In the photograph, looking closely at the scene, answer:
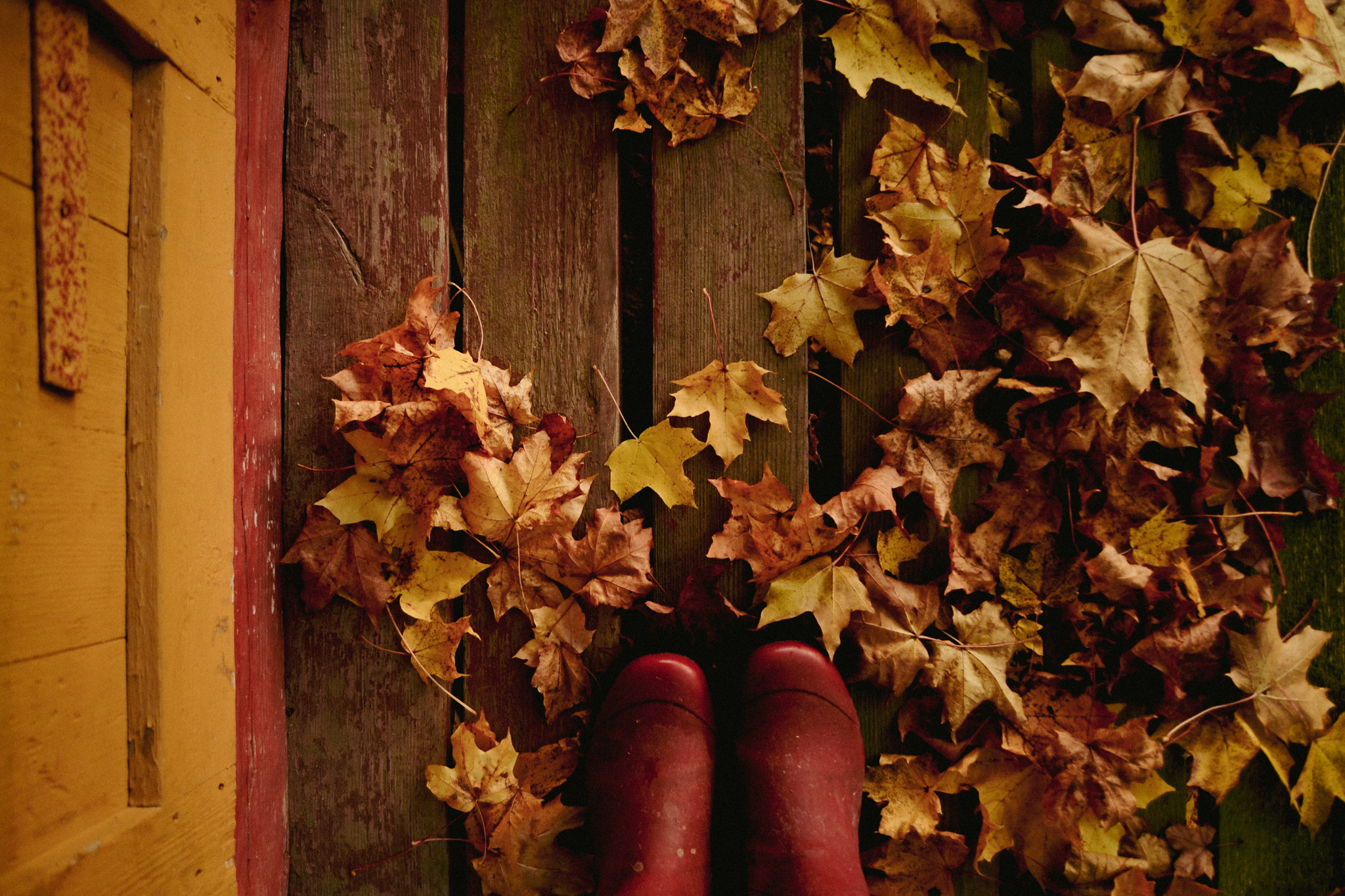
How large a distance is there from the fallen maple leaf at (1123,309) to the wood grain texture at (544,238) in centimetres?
74

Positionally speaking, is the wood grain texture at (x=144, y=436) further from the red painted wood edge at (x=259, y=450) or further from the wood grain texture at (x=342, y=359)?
the wood grain texture at (x=342, y=359)

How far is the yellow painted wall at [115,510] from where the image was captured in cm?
68

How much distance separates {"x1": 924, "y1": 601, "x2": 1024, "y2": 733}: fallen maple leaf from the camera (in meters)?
1.08

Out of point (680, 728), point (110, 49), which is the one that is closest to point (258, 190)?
point (110, 49)

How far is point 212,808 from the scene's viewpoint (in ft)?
3.10

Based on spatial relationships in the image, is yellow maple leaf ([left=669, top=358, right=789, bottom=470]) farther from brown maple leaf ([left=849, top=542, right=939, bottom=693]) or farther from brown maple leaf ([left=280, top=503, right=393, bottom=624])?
brown maple leaf ([left=280, top=503, right=393, bottom=624])

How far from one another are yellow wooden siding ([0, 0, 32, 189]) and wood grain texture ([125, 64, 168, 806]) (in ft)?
0.48

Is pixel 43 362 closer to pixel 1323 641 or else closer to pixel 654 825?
pixel 654 825

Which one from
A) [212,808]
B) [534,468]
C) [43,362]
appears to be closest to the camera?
[43,362]

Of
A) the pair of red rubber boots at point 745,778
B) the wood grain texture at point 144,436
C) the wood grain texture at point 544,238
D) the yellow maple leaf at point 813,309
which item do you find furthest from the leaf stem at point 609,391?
the wood grain texture at point 144,436

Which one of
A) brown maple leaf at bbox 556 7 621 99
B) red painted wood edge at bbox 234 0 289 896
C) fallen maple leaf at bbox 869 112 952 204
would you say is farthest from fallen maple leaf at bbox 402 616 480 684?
fallen maple leaf at bbox 869 112 952 204

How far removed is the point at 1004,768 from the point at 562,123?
135 centimetres

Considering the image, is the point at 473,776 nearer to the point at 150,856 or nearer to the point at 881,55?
the point at 150,856

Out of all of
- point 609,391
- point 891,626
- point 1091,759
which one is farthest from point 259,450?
point 1091,759
